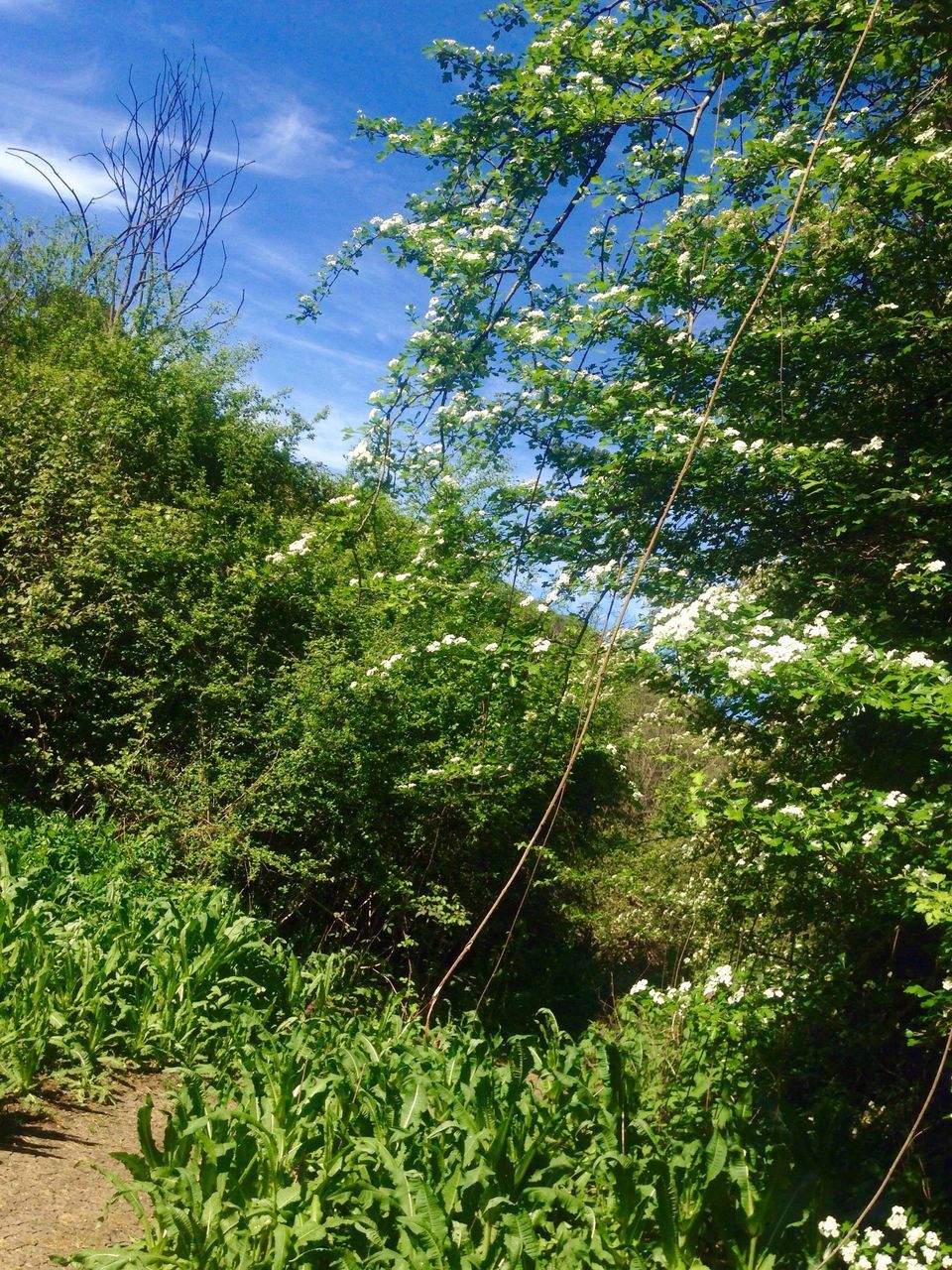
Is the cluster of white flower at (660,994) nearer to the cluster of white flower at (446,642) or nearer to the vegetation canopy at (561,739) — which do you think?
the vegetation canopy at (561,739)

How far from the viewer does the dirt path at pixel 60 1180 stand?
8.46 feet

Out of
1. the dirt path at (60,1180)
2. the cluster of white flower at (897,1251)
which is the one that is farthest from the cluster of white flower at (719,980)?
the dirt path at (60,1180)

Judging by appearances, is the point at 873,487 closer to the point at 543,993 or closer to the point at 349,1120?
the point at 349,1120

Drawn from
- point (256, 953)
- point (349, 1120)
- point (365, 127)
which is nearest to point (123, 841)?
point (256, 953)

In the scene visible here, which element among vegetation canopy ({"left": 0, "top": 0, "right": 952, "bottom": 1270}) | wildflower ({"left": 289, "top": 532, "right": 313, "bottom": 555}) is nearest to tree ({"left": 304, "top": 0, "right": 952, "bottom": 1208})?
vegetation canopy ({"left": 0, "top": 0, "right": 952, "bottom": 1270})

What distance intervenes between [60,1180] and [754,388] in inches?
198

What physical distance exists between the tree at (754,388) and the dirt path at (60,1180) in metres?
2.69

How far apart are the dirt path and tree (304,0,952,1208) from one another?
2.69 m

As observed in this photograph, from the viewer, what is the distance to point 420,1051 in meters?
3.80

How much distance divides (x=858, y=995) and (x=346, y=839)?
3.58 metres

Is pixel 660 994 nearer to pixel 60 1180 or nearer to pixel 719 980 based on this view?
pixel 719 980

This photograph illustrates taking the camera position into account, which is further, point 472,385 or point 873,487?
point 472,385

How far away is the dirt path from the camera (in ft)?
8.46

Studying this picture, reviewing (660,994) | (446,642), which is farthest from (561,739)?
(660,994)
